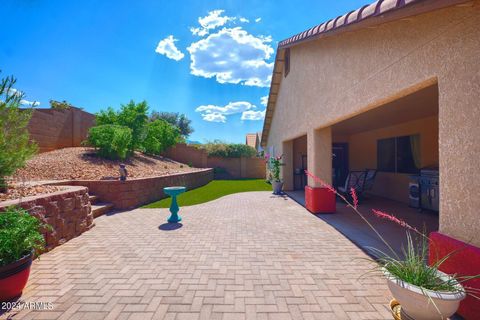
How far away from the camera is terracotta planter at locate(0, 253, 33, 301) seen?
2.63 meters

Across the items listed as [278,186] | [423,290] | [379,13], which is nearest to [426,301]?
[423,290]

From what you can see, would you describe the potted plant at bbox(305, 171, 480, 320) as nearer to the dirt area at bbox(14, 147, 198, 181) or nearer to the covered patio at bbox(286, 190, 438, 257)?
the covered patio at bbox(286, 190, 438, 257)

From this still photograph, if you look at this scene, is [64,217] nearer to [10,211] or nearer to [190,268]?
[10,211]

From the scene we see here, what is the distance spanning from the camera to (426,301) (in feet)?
5.93

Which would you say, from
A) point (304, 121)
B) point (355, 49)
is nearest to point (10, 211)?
point (355, 49)

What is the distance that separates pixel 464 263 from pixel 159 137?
17.6 meters

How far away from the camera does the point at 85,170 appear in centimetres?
858

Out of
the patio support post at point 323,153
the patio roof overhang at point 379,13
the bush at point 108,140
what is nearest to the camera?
the patio roof overhang at point 379,13

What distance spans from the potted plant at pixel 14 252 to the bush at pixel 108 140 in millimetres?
7574

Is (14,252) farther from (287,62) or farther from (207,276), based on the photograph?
(287,62)

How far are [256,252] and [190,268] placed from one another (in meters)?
1.24

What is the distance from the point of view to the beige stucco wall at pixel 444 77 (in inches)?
85.5

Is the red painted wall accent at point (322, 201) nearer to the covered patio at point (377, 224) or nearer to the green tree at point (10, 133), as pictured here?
the covered patio at point (377, 224)

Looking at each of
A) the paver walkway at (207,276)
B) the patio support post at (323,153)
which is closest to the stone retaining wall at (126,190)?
the paver walkway at (207,276)
